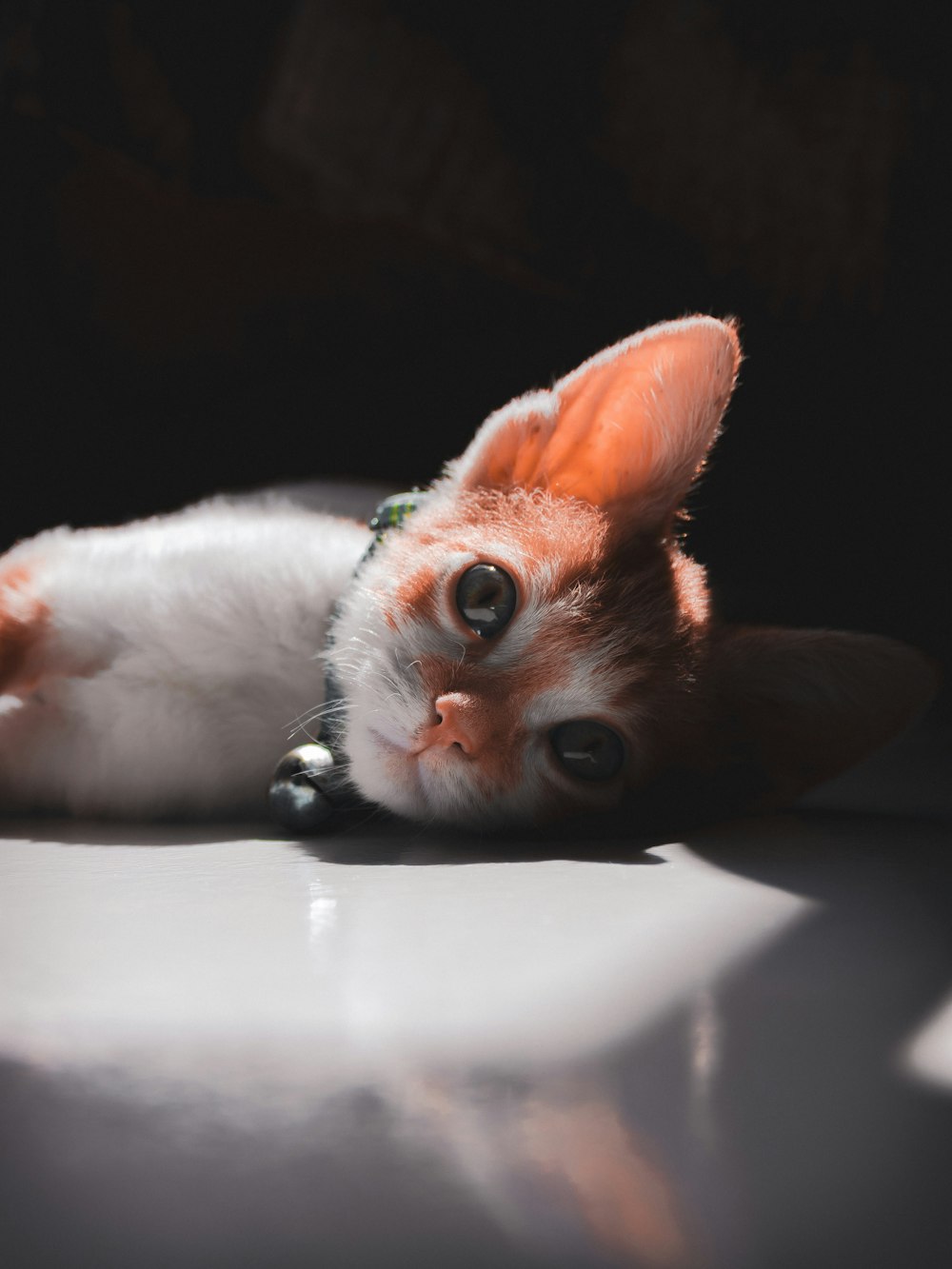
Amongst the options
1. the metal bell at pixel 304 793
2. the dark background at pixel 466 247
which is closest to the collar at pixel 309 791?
the metal bell at pixel 304 793

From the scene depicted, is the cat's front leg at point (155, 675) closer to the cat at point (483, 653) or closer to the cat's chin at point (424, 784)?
the cat at point (483, 653)

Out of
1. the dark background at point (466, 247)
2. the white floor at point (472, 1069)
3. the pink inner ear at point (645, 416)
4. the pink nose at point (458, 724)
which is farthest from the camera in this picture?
the dark background at point (466, 247)

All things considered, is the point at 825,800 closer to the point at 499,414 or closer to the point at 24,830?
the point at 499,414

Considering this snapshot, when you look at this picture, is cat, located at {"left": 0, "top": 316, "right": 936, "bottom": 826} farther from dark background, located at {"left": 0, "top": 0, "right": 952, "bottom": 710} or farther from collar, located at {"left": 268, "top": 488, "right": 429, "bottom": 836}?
dark background, located at {"left": 0, "top": 0, "right": 952, "bottom": 710}

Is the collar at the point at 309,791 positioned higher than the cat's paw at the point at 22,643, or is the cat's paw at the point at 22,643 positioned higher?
the cat's paw at the point at 22,643

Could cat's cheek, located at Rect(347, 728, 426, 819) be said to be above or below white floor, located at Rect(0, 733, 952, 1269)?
below

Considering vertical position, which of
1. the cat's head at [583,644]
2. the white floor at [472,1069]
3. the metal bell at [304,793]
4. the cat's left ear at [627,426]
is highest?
the cat's left ear at [627,426]

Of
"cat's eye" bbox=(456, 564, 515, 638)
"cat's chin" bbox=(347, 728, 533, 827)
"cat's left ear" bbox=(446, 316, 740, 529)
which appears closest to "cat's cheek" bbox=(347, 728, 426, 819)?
"cat's chin" bbox=(347, 728, 533, 827)

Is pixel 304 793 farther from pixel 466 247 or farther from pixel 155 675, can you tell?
pixel 466 247
